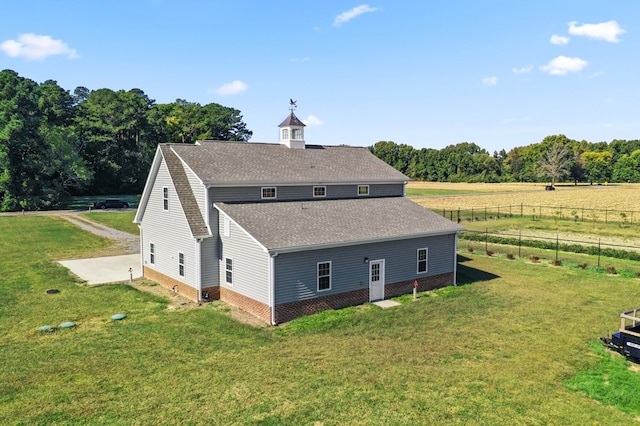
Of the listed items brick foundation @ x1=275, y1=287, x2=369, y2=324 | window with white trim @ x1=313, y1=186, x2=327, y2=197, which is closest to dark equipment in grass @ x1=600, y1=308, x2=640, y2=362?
brick foundation @ x1=275, y1=287, x2=369, y2=324

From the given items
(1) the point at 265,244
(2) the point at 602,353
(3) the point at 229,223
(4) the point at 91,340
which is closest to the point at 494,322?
(2) the point at 602,353

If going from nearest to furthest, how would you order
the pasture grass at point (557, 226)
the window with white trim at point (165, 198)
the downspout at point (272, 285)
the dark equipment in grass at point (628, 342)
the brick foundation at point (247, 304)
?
1. the dark equipment in grass at point (628, 342)
2. the downspout at point (272, 285)
3. the brick foundation at point (247, 304)
4. the window with white trim at point (165, 198)
5. the pasture grass at point (557, 226)

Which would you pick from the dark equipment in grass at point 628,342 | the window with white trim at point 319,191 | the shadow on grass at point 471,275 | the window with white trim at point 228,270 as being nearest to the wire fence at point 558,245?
the shadow on grass at point 471,275

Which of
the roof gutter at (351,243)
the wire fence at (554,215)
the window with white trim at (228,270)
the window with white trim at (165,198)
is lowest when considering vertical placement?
the wire fence at (554,215)

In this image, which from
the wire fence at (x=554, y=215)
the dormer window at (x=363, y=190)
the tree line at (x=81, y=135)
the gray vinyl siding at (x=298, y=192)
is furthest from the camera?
the tree line at (x=81, y=135)

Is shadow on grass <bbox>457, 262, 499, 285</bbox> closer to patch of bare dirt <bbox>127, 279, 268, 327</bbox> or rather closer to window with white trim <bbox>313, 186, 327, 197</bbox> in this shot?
window with white trim <bbox>313, 186, 327, 197</bbox>

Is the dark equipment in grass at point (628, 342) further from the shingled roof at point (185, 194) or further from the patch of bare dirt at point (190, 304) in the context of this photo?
the shingled roof at point (185, 194)

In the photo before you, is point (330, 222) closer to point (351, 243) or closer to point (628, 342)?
point (351, 243)

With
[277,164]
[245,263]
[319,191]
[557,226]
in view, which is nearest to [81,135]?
[277,164]
